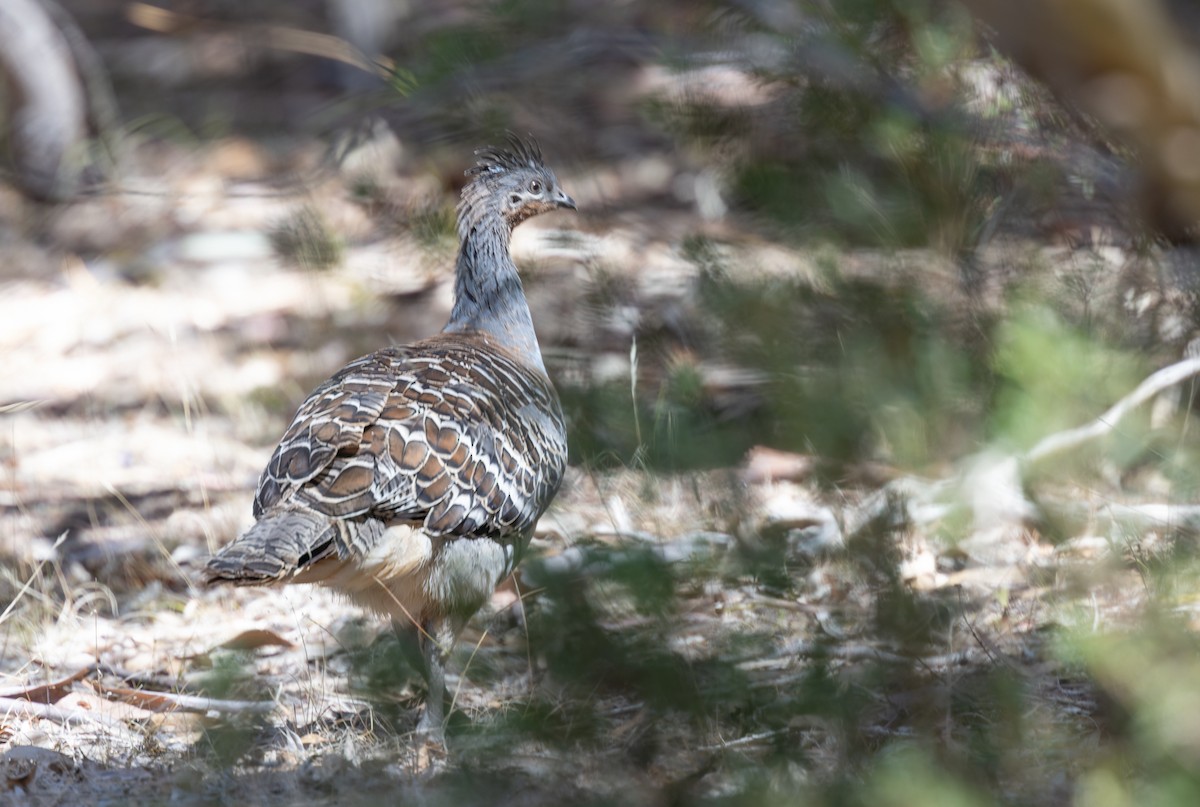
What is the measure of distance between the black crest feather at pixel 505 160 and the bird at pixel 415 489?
36 cm

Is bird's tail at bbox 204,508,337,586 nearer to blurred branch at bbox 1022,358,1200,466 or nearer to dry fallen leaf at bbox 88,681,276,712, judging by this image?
dry fallen leaf at bbox 88,681,276,712

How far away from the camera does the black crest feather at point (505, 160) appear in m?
5.17

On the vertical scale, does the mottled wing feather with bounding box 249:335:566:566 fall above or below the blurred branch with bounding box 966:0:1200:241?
below

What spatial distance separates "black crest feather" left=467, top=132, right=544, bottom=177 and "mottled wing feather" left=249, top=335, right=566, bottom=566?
95 cm

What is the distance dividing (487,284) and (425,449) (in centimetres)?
152

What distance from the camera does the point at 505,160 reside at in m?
5.34

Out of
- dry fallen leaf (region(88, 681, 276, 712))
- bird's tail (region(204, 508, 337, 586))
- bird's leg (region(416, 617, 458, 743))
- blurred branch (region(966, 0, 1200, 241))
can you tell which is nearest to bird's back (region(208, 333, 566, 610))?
bird's tail (region(204, 508, 337, 586))

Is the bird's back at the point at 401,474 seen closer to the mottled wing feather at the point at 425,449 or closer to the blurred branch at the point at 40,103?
the mottled wing feather at the point at 425,449

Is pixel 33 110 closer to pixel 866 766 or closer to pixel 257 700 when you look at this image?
pixel 257 700

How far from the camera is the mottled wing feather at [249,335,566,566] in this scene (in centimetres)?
388

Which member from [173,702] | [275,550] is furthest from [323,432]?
[173,702]

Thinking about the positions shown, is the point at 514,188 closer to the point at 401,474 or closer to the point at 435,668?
the point at 401,474

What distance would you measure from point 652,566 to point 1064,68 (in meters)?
1.04

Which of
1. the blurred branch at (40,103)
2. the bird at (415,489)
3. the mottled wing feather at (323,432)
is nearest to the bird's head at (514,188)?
the bird at (415,489)
